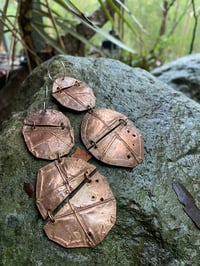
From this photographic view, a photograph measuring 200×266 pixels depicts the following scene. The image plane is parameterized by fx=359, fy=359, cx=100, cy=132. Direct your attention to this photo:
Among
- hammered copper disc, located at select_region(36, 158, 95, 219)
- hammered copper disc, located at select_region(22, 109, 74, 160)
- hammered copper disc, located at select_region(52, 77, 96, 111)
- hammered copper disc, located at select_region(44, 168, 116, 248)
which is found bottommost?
hammered copper disc, located at select_region(44, 168, 116, 248)

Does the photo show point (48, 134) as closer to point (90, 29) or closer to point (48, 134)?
point (48, 134)

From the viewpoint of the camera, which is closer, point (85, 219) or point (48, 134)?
point (85, 219)

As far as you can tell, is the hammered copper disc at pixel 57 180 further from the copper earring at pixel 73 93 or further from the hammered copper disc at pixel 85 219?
the copper earring at pixel 73 93

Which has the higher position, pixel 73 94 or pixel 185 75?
pixel 73 94

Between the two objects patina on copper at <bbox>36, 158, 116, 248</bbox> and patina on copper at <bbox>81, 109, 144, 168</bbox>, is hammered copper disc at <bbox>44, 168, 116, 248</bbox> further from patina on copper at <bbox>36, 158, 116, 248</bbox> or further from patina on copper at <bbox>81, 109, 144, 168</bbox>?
patina on copper at <bbox>81, 109, 144, 168</bbox>

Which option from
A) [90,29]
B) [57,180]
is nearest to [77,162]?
[57,180]

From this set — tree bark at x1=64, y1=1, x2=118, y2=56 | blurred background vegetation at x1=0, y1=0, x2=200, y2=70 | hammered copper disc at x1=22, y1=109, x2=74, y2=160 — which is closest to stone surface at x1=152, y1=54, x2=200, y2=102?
blurred background vegetation at x1=0, y1=0, x2=200, y2=70
